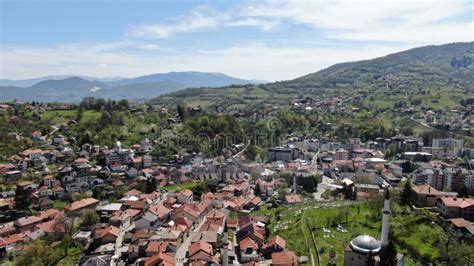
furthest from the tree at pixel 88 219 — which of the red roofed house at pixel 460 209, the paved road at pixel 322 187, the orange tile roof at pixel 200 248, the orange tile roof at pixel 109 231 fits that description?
the red roofed house at pixel 460 209

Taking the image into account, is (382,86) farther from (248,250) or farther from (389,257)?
(389,257)

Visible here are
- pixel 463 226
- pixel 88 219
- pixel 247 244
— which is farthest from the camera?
pixel 88 219

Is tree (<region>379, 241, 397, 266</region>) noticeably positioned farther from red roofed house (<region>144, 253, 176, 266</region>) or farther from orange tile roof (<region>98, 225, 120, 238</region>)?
orange tile roof (<region>98, 225, 120, 238</region>)

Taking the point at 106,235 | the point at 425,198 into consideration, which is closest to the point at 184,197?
the point at 106,235

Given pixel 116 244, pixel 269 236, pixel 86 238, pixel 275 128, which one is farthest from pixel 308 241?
pixel 275 128

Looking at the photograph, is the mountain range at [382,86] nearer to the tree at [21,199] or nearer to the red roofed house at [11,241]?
the tree at [21,199]
